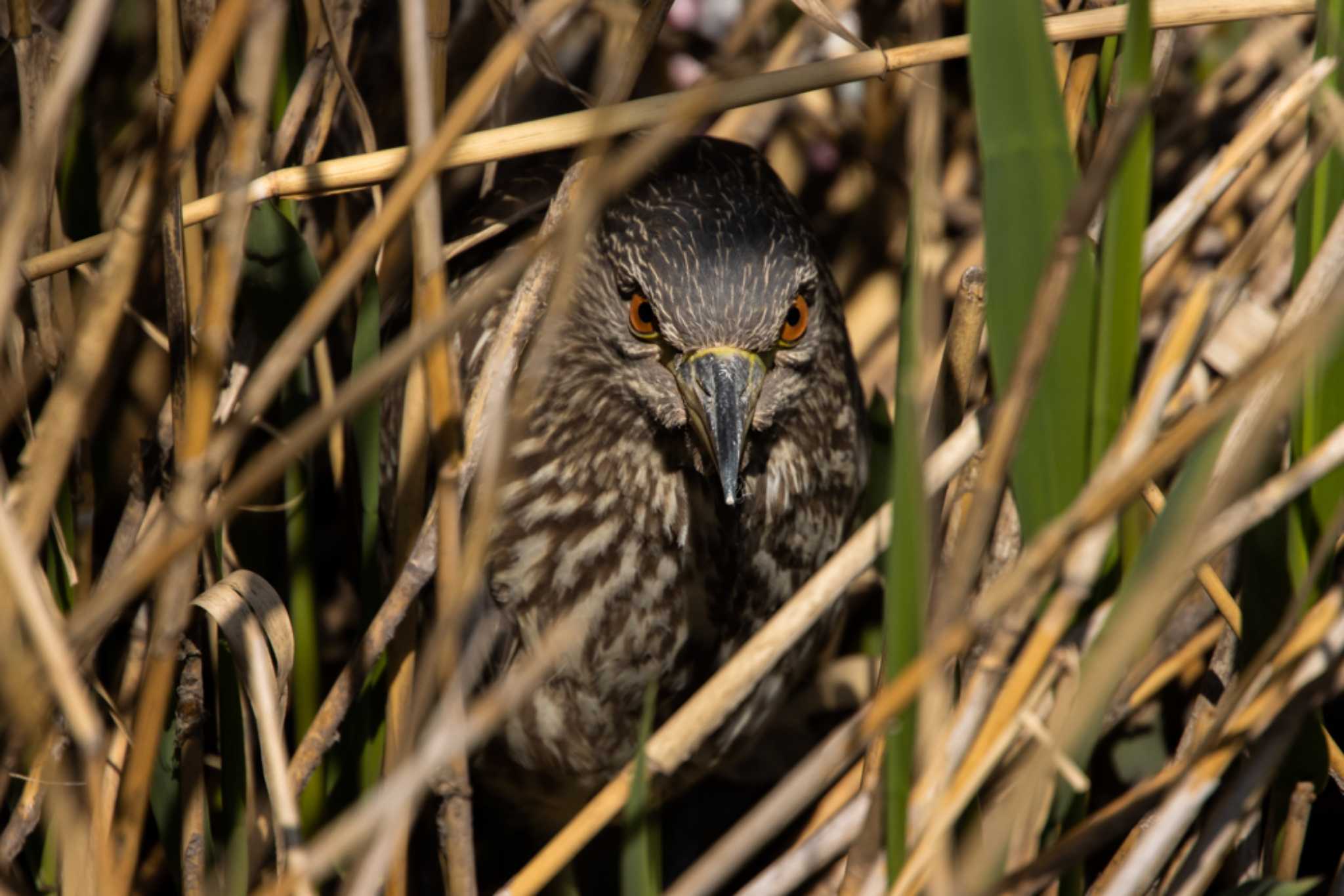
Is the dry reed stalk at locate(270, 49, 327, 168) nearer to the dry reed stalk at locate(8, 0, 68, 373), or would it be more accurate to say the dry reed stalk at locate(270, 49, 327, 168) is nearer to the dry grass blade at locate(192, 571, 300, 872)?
the dry reed stalk at locate(8, 0, 68, 373)

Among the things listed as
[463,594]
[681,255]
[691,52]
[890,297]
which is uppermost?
[691,52]

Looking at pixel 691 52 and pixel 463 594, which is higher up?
pixel 691 52

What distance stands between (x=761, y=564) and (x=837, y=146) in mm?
1003

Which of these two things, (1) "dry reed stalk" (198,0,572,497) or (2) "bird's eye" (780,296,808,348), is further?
(2) "bird's eye" (780,296,808,348)

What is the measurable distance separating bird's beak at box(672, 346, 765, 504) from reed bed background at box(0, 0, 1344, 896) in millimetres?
205

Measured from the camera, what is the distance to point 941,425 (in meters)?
1.51

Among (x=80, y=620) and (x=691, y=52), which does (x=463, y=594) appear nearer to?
(x=80, y=620)

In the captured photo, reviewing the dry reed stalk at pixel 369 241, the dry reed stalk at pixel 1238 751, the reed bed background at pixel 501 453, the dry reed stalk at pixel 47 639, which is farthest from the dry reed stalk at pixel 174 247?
the dry reed stalk at pixel 1238 751

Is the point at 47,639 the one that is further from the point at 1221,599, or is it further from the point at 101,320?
the point at 1221,599

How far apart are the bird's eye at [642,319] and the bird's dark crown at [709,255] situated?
16 millimetres

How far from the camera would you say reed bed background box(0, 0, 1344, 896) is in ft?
Answer: 3.14

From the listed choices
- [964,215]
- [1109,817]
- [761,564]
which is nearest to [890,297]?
[964,215]

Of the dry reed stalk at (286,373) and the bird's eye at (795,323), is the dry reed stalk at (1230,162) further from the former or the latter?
the dry reed stalk at (286,373)

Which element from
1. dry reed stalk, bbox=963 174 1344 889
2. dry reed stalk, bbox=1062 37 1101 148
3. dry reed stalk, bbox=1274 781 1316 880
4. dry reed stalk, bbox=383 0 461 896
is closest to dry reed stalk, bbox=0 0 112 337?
dry reed stalk, bbox=383 0 461 896
